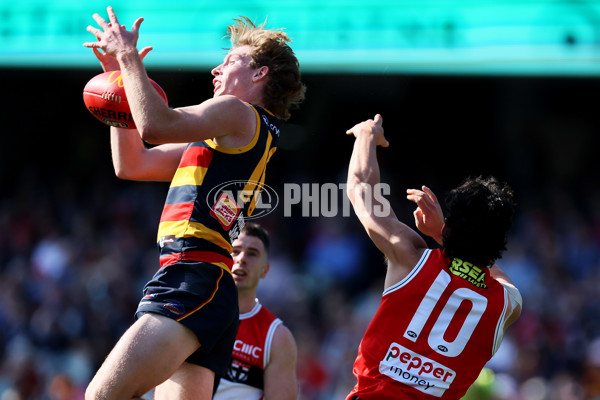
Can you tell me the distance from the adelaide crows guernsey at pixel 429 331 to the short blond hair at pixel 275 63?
123 cm

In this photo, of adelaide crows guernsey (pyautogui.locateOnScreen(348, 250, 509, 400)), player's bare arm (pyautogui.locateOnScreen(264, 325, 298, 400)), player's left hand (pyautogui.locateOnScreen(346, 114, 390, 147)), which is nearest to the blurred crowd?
player's bare arm (pyautogui.locateOnScreen(264, 325, 298, 400))

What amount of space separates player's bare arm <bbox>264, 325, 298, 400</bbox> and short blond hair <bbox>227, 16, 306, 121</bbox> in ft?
6.31

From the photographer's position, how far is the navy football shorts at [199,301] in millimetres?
3582

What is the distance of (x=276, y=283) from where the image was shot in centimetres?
1098

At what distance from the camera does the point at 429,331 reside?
3.73 meters

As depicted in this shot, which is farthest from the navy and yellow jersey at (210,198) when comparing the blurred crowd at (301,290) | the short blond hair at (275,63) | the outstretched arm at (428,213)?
the blurred crowd at (301,290)

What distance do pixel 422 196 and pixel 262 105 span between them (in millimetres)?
1015

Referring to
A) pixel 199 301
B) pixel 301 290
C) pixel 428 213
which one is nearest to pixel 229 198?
pixel 199 301

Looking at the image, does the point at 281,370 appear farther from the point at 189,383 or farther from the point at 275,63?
the point at 275,63

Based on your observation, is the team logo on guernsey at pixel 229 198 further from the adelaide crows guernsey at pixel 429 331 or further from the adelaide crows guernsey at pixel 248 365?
the adelaide crows guernsey at pixel 248 365

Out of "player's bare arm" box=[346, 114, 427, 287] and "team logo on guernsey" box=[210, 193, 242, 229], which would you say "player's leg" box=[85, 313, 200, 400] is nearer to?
"team logo on guernsey" box=[210, 193, 242, 229]

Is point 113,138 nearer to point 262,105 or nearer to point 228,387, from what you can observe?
point 262,105

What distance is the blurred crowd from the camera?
967 centimetres

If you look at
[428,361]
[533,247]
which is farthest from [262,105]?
[533,247]
